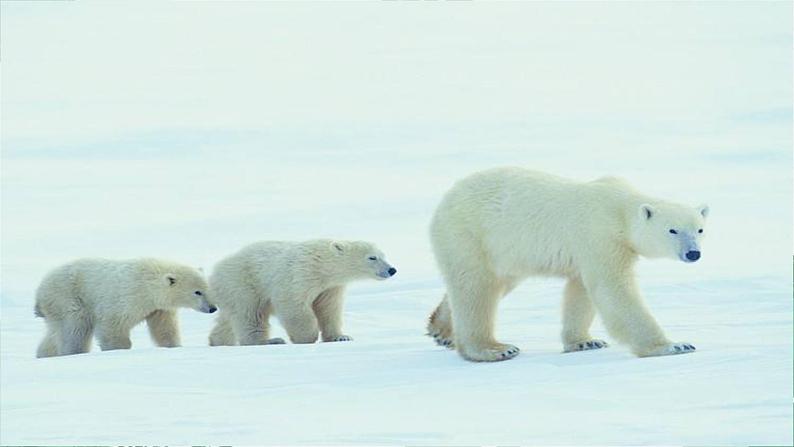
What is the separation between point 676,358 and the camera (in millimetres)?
6898

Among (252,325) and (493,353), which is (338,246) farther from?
(493,353)

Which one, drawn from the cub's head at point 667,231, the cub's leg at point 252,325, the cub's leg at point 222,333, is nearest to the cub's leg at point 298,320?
the cub's leg at point 252,325

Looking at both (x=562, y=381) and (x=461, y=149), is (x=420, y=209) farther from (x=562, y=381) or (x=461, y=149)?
(x=562, y=381)

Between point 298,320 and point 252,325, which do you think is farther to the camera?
point 252,325

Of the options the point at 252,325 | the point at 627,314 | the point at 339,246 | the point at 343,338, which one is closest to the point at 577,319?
the point at 627,314

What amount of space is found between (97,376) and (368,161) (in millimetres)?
13133

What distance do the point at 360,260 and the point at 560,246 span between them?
2485 mm

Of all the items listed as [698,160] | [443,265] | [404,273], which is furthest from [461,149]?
[443,265]

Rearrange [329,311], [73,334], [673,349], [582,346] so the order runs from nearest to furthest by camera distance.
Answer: [673,349] → [582,346] → [73,334] → [329,311]

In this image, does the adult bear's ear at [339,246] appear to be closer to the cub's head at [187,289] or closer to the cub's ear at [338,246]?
the cub's ear at [338,246]

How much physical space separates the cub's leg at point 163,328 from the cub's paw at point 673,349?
4031mm

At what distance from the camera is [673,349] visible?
283 inches

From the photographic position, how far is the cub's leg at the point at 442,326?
8.51 m

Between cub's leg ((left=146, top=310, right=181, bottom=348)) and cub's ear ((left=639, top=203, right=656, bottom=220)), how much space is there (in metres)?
3.92
